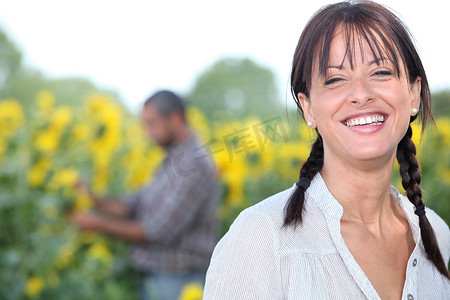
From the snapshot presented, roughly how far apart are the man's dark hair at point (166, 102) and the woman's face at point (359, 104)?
1989 mm

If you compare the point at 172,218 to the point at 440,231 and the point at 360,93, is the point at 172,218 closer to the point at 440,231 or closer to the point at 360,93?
the point at 440,231

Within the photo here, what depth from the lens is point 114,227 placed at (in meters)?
3.13

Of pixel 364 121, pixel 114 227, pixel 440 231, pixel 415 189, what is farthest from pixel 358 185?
pixel 114 227

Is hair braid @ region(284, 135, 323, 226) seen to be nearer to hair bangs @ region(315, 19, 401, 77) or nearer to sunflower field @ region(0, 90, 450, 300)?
hair bangs @ region(315, 19, 401, 77)

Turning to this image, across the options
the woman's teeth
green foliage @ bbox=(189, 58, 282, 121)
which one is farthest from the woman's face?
green foliage @ bbox=(189, 58, 282, 121)

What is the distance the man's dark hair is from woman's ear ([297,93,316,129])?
192cm

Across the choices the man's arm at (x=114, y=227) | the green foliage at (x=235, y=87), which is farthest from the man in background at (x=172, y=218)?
the green foliage at (x=235, y=87)

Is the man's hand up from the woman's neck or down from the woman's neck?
down

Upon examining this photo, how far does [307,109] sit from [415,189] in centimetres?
37

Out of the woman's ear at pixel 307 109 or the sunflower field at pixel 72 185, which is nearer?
the woman's ear at pixel 307 109

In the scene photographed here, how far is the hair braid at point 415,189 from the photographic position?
1476 mm

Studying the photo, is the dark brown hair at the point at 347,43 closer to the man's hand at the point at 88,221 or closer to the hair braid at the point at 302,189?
the hair braid at the point at 302,189

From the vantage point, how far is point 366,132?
4.26ft

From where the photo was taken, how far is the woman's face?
128 cm
